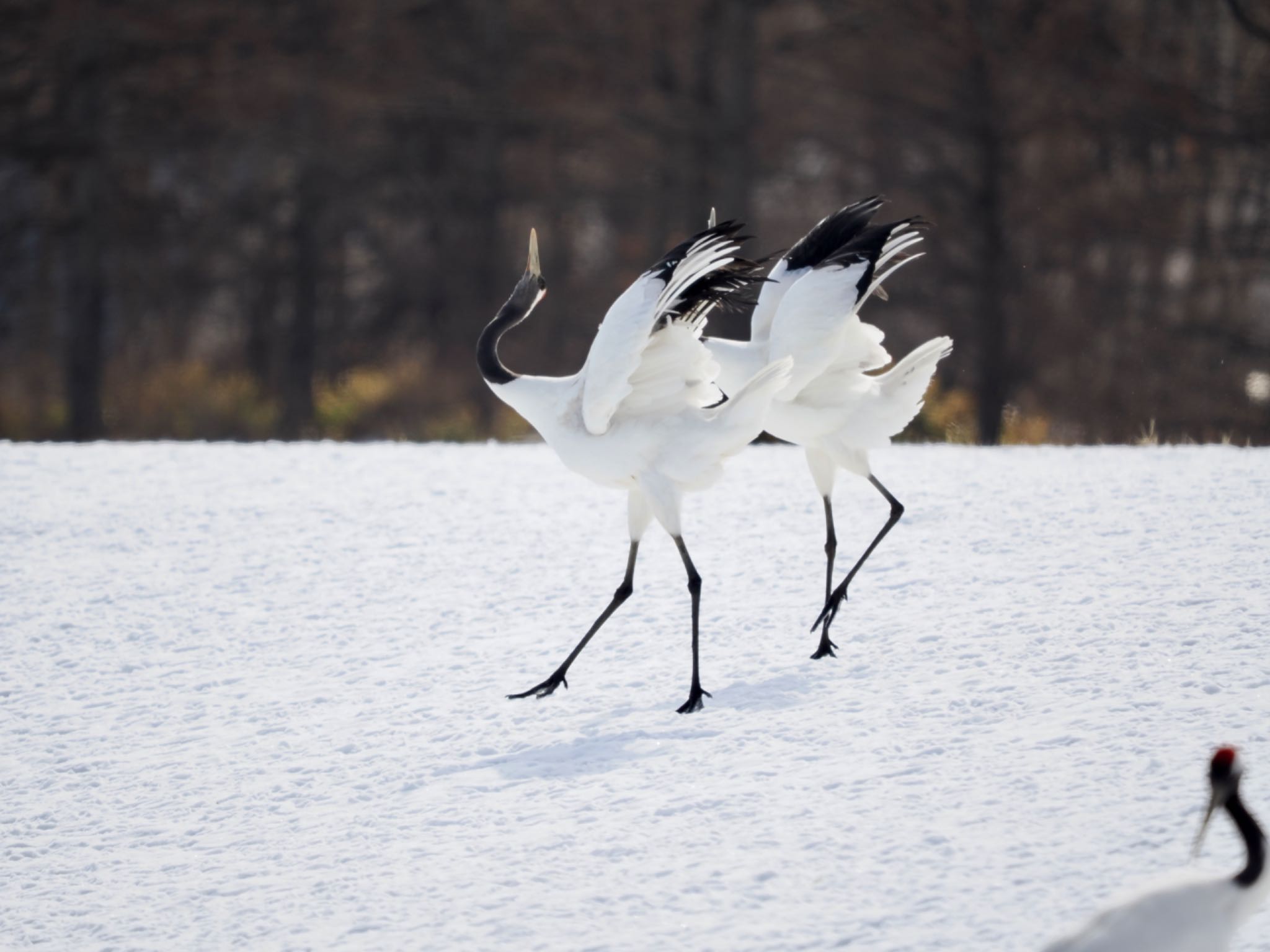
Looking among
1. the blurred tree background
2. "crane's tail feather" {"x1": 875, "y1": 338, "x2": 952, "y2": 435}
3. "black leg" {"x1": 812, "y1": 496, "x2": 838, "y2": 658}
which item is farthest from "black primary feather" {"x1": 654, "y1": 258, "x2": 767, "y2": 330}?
the blurred tree background

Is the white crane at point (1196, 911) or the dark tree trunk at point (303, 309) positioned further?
the dark tree trunk at point (303, 309)

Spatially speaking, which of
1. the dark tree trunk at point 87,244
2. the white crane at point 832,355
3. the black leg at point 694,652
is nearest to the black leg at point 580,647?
the black leg at point 694,652

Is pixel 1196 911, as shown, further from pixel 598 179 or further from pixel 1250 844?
pixel 598 179

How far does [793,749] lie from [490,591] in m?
2.27

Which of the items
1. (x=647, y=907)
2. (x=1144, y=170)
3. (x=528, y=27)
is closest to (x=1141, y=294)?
(x=1144, y=170)

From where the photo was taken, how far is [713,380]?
508 centimetres

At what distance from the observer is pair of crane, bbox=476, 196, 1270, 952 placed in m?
4.81

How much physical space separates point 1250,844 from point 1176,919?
216mm

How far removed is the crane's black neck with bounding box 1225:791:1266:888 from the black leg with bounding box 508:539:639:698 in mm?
2534

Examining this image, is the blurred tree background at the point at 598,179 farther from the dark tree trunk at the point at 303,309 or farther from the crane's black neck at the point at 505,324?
the crane's black neck at the point at 505,324

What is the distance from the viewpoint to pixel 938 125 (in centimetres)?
1627

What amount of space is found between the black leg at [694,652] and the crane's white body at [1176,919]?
213 cm

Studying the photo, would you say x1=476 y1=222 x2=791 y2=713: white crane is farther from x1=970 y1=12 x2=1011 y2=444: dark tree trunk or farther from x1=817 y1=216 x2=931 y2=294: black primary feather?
x1=970 y1=12 x2=1011 y2=444: dark tree trunk

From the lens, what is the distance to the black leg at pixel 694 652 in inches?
190
